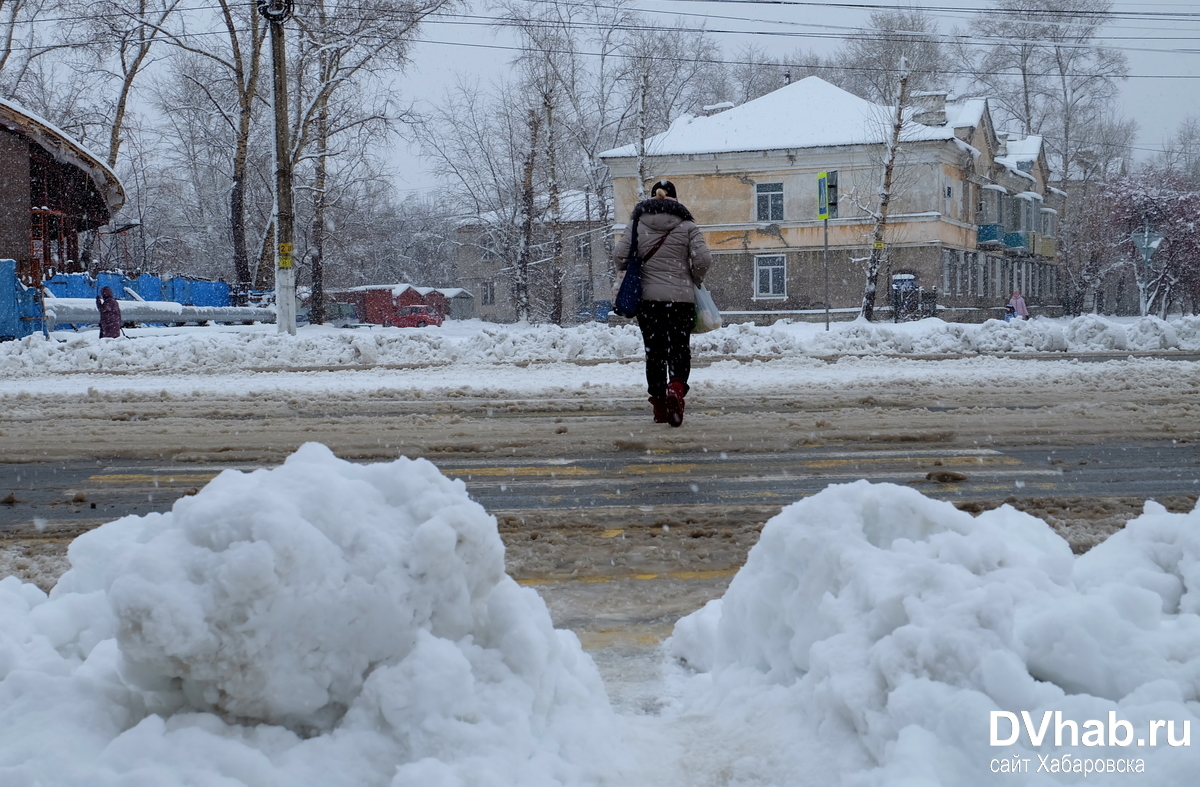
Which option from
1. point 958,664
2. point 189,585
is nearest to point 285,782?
point 189,585

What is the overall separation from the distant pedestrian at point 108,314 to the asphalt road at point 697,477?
14825mm

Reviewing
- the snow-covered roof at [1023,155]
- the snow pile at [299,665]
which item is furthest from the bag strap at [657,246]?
the snow-covered roof at [1023,155]

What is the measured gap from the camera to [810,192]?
36.5 metres

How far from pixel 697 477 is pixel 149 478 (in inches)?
115

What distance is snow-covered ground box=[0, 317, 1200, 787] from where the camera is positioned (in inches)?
66.7

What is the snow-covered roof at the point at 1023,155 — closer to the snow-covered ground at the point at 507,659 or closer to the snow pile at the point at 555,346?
the snow pile at the point at 555,346

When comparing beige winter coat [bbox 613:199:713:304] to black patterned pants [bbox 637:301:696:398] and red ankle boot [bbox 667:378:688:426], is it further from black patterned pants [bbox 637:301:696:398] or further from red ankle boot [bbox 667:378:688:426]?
red ankle boot [bbox 667:378:688:426]

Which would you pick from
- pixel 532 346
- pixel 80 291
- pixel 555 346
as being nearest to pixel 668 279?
pixel 555 346

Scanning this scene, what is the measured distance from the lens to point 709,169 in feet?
122

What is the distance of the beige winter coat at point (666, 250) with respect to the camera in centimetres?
701

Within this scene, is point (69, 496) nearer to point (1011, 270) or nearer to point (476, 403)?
point (476, 403)

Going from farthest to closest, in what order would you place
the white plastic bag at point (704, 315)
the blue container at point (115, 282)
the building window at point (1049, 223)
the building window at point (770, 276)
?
1. the building window at point (1049, 223)
2. the building window at point (770, 276)
3. the blue container at point (115, 282)
4. the white plastic bag at point (704, 315)

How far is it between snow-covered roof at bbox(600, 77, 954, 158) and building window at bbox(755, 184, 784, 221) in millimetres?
1567

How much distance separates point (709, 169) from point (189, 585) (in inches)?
1451
